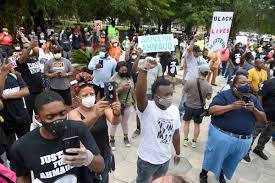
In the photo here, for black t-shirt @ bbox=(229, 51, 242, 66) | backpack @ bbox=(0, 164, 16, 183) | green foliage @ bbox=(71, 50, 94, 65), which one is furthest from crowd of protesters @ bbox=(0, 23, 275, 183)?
black t-shirt @ bbox=(229, 51, 242, 66)

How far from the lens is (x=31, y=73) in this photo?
231 inches

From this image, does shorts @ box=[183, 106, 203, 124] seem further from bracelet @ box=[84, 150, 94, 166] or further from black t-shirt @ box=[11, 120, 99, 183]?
bracelet @ box=[84, 150, 94, 166]

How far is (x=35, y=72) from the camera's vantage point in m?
5.92

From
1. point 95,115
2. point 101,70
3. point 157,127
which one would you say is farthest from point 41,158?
point 101,70

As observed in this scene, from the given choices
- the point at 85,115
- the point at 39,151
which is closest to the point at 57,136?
the point at 39,151

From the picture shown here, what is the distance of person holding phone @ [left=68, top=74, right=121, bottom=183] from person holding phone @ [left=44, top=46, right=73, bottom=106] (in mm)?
2780

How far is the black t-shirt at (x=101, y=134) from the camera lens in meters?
3.40

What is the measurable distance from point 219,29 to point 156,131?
6.20 meters

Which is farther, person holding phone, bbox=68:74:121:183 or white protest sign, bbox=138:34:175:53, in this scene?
white protest sign, bbox=138:34:175:53

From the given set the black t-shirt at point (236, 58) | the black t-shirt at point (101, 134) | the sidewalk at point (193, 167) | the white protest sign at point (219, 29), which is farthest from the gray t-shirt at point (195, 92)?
the black t-shirt at point (236, 58)

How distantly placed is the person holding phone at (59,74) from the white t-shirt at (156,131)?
3.00m

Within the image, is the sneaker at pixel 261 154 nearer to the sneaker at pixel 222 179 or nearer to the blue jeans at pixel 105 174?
the sneaker at pixel 222 179

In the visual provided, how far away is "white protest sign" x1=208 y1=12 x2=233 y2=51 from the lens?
9023mm

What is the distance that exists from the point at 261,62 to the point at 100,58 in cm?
353
